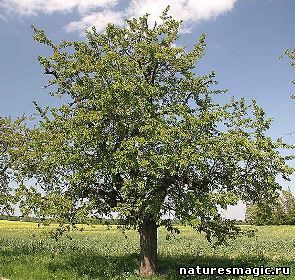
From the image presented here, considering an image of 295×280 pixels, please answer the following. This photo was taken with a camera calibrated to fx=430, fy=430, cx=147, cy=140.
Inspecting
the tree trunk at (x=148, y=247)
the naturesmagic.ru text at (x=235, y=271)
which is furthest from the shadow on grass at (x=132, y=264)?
the naturesmagic.ru text at (x=235, y=271)

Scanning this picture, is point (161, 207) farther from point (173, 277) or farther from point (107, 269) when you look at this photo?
point (107, 269)

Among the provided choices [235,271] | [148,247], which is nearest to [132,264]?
[148,247]

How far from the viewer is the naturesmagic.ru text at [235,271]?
21.5 metres

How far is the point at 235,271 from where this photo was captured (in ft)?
75.5

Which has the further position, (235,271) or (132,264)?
(132,264)

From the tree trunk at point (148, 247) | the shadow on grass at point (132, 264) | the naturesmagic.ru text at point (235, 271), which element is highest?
the tree trunk at point (148, 247)

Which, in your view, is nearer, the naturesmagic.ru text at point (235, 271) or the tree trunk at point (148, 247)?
the naturesmagic.ru text at point (235, 271)

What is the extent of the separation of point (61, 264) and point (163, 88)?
457 inches

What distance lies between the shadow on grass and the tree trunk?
20.9 inches

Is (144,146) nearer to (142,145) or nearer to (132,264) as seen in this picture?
(142,145)

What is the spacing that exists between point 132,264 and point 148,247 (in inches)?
139

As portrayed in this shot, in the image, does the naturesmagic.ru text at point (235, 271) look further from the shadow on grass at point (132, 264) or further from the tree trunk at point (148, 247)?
the tree trunk at point (148, 247)

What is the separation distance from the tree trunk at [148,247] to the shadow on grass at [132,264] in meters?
0.53

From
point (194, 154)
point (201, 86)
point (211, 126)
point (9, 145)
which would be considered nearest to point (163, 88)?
point (201, 86)
